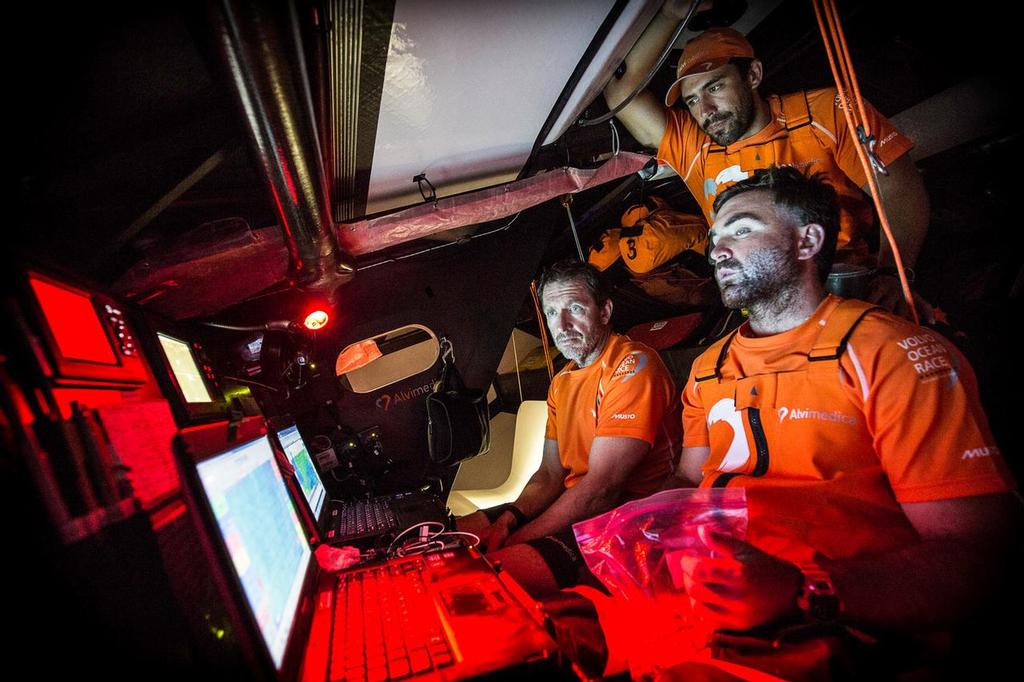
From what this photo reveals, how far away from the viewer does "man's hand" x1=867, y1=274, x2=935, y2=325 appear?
1.81 metres

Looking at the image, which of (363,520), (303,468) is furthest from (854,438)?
(303,468)

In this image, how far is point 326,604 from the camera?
119 centimetres

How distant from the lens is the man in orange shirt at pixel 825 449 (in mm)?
1001

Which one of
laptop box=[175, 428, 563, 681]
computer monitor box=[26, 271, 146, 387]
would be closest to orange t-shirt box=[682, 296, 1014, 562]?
laptop box=[175, 428, 563, 681]

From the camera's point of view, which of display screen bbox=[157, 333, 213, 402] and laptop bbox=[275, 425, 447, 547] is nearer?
display screen bbox=[157, 333, 213, 402]

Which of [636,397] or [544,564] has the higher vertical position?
[636,397]

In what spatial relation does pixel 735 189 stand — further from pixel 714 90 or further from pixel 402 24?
pixel 402 24

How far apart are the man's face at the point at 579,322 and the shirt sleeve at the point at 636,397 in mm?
350

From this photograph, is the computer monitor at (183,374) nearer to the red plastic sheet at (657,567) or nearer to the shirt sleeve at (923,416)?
the red plastic sheet at (657,567)

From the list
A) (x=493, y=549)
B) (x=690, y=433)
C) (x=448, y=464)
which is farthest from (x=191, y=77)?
(x=448, y=464)

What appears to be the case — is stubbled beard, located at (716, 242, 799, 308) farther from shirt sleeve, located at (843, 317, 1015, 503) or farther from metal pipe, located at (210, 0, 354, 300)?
metal pipe, located at (210, 0, 354, 300)

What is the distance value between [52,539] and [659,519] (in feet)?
4.23

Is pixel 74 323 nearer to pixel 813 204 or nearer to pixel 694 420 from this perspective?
pixel 694 420

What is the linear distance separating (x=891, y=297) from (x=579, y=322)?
1.53m
